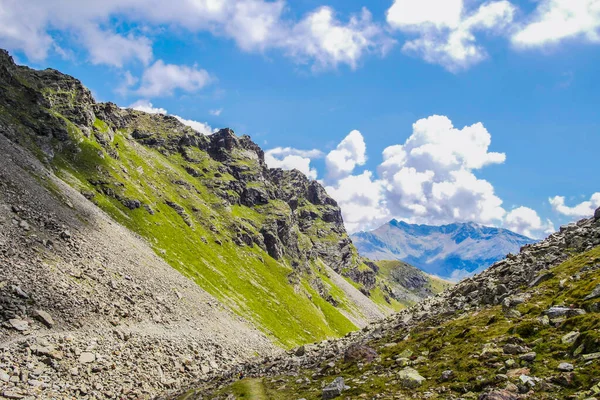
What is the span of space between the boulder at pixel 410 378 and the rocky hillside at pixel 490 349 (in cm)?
5

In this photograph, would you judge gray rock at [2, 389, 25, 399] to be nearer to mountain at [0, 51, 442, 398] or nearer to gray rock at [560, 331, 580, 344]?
mountain at [0, 51, 442, 398]

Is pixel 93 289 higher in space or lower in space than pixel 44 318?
higher

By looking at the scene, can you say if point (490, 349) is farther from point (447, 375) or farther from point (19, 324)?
point (19, 324)

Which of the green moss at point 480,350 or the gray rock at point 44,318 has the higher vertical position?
the green moss at point 480,350

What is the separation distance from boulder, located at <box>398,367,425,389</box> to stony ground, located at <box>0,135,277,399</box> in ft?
103

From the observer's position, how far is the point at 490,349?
20828mm

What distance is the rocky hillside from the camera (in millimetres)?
16750

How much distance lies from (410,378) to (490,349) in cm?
489

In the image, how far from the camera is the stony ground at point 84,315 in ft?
119

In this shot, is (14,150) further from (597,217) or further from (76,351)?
(597,217)

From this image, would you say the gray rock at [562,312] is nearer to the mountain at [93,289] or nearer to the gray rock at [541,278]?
the gray rock at [541,278]

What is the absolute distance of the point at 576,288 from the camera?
2436 centimetres

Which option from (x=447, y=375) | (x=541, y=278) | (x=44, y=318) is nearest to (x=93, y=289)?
(x=44, y=318)

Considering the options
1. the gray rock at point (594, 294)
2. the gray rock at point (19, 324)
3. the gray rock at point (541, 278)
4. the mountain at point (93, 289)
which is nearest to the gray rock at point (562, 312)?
the gray rock at point (594, 294)
